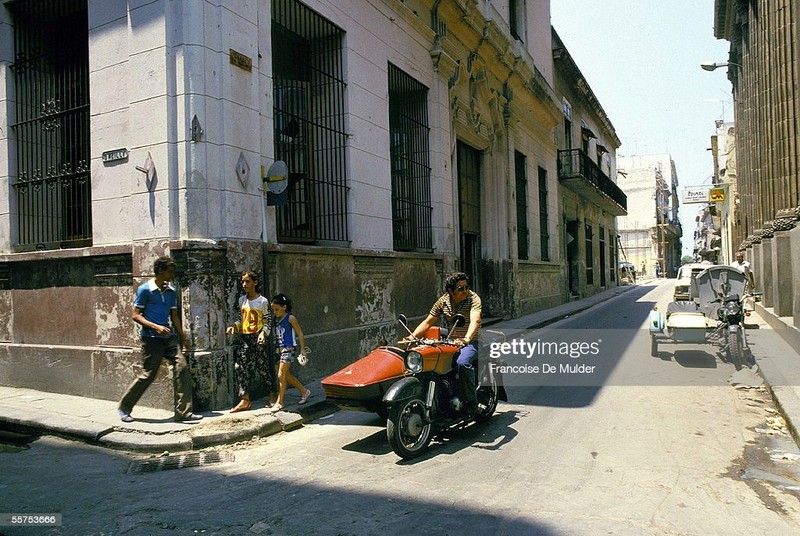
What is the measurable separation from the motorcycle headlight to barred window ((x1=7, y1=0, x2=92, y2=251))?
5861 mm

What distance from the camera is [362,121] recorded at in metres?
10.4

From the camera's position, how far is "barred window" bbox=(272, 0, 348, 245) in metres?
9.41

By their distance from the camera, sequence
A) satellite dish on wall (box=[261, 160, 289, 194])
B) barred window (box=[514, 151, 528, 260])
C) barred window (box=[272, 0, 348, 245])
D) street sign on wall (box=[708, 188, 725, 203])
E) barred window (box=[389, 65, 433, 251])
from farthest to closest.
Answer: street sign on wall (box=[708, 188, 725, 203]) < barred window (box=[514, 151, 528, 260]) < barred window (box=[389, 65, 433, 251]) < barred window (box=[272, 0, 348, 245]) < satellite dish on wall (box=[261, 160, 289, 194])

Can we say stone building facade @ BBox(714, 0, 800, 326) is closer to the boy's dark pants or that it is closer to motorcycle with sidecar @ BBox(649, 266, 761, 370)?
motorcycle with sidecar @ BBox(649, 266, 761, 370)

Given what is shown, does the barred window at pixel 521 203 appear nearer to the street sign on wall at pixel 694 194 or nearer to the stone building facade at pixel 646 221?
the street sign on wall at pixel 694 194

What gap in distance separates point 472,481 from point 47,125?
8230 millimetres

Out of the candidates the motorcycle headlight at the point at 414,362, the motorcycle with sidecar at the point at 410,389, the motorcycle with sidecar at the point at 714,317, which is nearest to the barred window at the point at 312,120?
the motorcycle with sidecar at the point at 410,389

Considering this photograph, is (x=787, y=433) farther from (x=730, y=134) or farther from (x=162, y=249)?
(x=730, y=134)

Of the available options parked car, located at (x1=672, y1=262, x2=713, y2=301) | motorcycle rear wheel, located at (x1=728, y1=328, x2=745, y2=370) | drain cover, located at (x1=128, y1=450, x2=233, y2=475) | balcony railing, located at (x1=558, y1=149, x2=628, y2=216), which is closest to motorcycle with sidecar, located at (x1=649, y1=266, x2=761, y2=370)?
motorcycle rear wheel, located at (x1=728, y1=328, x2=745, y2=370)

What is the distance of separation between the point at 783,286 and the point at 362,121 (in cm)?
1027

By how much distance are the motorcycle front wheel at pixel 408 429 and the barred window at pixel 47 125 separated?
6062 mm

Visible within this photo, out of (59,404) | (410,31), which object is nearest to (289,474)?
(59,404)

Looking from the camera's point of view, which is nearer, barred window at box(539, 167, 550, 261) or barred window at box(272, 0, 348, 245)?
barred window at box(272, 0, 348, 245)

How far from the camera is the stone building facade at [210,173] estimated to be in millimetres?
7035
